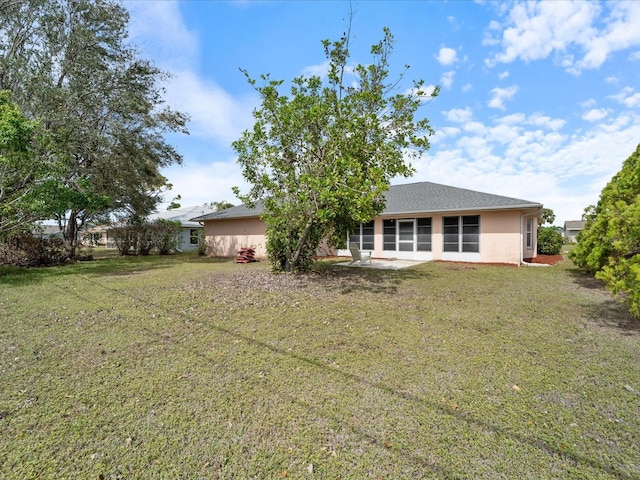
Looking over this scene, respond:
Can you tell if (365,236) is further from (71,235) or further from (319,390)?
(71,235)

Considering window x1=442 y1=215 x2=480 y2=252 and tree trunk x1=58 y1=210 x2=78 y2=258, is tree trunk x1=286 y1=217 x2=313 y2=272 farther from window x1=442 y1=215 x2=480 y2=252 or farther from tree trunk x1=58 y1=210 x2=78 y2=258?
tree trunk x1=58 y1=210 x2=78 y2=258

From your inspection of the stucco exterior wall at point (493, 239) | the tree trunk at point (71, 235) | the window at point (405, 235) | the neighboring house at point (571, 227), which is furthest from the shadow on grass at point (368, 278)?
the neighboring house at point (571, 227)

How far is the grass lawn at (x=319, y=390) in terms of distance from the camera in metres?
2.28

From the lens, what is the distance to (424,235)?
14.6 meters

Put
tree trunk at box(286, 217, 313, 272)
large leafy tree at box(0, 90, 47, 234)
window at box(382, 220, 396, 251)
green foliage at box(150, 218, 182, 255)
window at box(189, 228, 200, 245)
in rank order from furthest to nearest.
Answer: window at box(189, 228, 200, 245) → green foliage at box(150, 218, 182, 255) → window at box(382, 220, 396, 251) → tree trunk at box(286, 217, 313, 272) → large leafy tree at box(0, 90, 47, 234)

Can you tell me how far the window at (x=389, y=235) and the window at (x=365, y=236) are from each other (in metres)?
0.70

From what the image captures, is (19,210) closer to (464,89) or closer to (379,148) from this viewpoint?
(379,148)

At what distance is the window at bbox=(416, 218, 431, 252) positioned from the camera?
1445 cm

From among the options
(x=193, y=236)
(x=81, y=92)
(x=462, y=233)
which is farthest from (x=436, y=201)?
(x=193, y=236)

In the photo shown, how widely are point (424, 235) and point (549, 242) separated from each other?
8972mm

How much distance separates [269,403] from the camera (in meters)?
2.99

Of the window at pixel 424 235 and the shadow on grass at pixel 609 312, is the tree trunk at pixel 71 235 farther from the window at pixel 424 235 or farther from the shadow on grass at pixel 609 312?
the shadow on grass at pixel 609 312

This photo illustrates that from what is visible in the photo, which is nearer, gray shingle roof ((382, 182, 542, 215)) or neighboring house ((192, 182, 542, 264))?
gray shingle roof ((382, 182, 542, 215))

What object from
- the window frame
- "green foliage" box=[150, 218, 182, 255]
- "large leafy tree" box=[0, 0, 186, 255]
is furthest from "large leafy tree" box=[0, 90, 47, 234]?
the window frame
